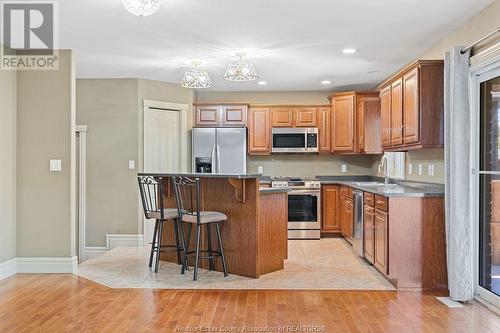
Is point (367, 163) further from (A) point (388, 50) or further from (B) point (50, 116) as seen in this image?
(B) point (50, 116)

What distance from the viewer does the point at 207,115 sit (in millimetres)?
7391

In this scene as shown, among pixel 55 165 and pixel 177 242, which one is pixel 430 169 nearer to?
pixel 177 242

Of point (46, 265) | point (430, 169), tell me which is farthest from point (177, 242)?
point (430, 169)

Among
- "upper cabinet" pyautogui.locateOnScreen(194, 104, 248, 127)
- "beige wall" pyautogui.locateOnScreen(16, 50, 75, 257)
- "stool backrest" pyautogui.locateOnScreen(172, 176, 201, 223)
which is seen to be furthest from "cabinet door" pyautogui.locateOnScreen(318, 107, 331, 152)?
"beige wall" pyautogui.locateOnScreen(16, 50, 75, 257)

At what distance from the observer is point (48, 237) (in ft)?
16.1

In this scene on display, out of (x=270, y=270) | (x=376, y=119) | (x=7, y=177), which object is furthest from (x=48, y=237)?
(x=376, y=119)

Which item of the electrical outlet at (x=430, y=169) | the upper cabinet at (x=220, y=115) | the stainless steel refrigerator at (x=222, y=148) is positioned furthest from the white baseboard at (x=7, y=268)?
the electrical outlet at (x=430, y=169)

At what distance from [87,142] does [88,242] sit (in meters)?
1.48

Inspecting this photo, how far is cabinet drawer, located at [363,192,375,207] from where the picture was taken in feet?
15.6

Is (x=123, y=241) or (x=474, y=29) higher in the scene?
(x=474, y=29)

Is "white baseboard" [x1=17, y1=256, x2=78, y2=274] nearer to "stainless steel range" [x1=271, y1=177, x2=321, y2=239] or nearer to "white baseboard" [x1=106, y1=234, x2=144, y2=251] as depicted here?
"white baseboard" [x1=106, y1=234, x2=144, y2=251]

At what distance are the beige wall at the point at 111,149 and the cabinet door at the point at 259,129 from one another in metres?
1.84

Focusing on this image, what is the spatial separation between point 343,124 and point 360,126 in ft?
1.01

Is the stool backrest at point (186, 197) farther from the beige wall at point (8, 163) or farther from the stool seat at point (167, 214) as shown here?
the beige wall at point (8, 163)
